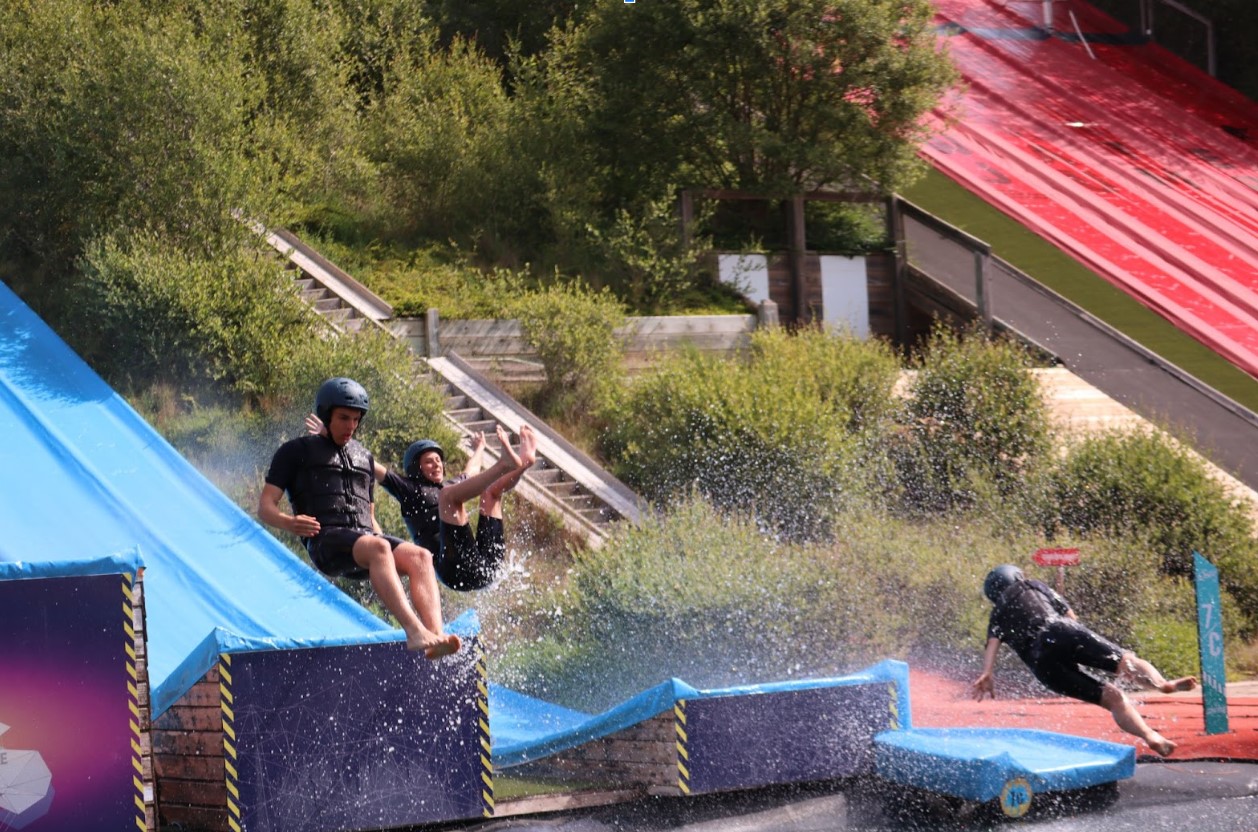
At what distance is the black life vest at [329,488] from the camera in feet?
23.4

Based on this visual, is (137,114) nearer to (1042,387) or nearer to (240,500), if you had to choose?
(240,500)

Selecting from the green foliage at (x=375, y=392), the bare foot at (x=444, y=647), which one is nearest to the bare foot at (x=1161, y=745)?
the bare foot at (x=444, y=647)

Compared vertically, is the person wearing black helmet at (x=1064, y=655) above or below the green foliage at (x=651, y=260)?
above

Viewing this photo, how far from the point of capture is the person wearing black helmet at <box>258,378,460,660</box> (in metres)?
6.87

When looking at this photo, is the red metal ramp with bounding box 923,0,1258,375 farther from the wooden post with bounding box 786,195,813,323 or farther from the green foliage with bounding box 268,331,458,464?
the green foliage with bounding box 268,331,458,464

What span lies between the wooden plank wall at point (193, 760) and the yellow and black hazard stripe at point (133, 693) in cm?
50

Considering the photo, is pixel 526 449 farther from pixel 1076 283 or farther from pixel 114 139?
pixel 1076 283

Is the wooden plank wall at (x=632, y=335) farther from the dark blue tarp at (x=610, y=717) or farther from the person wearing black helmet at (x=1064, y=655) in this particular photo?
the person wearing black helmet at (x=1064, y=655)

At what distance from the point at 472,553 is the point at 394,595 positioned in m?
1.15

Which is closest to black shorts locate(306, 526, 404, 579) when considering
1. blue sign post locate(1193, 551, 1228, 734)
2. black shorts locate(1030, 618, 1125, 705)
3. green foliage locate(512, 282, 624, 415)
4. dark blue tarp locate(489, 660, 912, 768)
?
dark blue tarp locate(489, 660, 912, 768)

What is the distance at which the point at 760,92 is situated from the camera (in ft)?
61.2

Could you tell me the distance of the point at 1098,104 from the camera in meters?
27.6

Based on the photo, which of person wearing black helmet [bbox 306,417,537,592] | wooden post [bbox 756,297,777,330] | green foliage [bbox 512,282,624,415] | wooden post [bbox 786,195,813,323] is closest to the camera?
person wearing black helmet [bbox 306,417,537,592]

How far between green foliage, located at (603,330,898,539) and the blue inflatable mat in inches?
196
